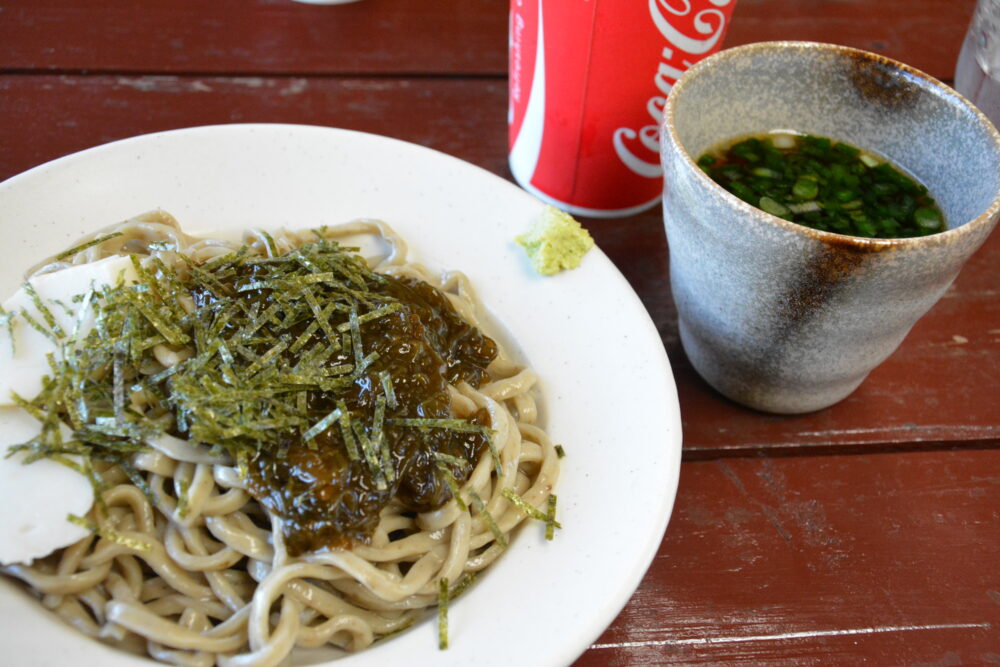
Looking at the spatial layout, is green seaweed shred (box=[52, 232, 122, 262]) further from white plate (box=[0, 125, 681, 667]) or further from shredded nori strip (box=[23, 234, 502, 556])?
shredded nori strip (box=[23, 234, 502, 556])

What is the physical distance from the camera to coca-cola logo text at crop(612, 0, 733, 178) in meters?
2.09

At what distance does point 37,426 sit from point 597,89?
61.4 inches

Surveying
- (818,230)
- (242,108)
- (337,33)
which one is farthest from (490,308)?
(337,33)

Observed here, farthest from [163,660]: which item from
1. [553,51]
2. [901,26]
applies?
[901,26]

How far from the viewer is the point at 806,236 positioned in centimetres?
162

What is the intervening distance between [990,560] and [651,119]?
1.37 metres

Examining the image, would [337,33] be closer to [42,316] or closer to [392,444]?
[42,316]

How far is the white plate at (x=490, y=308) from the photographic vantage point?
148 centimetres

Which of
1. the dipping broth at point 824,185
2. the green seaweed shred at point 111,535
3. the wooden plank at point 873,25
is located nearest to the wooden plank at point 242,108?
the dipping broth at point 824,185

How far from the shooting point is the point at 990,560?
1886 millimetres

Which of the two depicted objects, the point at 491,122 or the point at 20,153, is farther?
the point at 491,122

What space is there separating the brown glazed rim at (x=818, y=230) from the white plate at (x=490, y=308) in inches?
15.0

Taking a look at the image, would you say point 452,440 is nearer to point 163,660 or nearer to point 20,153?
point 163,660

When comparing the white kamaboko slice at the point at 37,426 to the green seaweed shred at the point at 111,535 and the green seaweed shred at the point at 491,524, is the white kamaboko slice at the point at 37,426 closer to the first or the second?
the green seaweed shred at the point at 111,535
